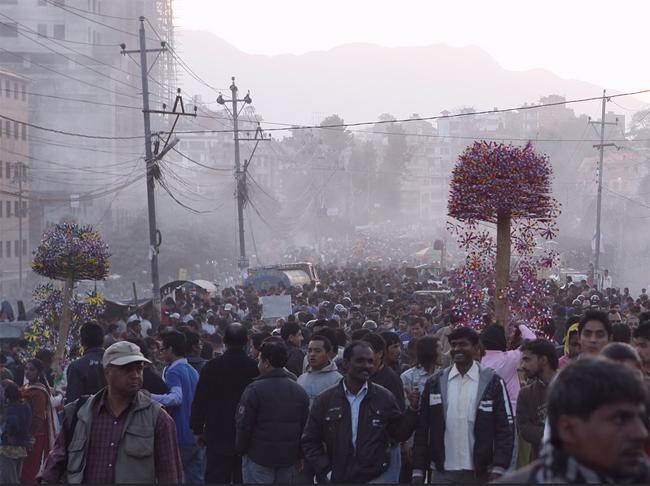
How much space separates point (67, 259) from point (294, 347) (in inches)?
210

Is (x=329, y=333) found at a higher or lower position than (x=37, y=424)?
higher

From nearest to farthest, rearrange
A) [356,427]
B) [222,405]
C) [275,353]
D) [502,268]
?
[356,427], [275,353], [222,405], [502,268]

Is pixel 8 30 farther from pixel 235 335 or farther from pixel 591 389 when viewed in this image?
pixel 591 389

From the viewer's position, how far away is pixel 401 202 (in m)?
153

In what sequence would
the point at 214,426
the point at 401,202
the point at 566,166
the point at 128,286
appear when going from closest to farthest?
the point at 214,426 → the point at 128,286 → the point at 566,166 → the point at 401,202

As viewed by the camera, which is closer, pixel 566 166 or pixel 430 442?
pixel 430 442

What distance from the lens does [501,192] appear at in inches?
432

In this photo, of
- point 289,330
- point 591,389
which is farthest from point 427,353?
point 591,389

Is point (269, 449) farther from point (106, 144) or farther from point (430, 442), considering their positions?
point (106, 144)

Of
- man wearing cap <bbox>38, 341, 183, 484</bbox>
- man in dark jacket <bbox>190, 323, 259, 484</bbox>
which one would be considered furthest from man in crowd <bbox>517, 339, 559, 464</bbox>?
man in dark jacket <bbox>190, 323, 259, 484</bbox>

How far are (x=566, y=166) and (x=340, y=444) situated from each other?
396 ft

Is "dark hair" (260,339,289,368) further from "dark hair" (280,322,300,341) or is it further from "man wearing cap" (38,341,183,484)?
"dark hair" (280,322,300,341)

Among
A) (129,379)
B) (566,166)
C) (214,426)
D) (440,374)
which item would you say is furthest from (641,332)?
(566,166)

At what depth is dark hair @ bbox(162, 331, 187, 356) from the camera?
30.3ft
